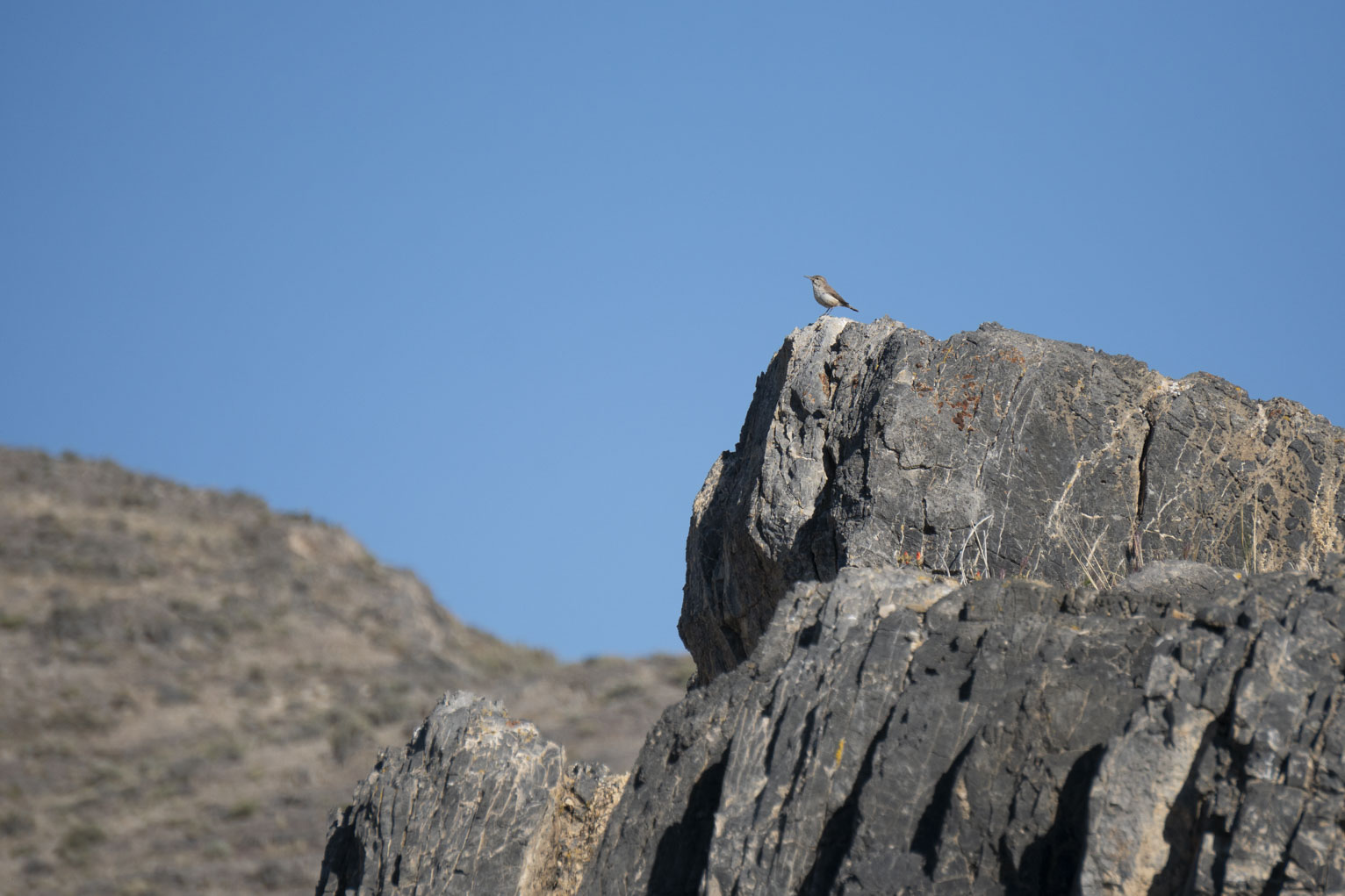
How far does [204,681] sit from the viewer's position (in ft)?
123

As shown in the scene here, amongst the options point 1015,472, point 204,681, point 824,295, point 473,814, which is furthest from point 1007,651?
point 204,681

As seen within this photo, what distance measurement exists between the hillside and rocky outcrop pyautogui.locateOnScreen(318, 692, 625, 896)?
61.4ft

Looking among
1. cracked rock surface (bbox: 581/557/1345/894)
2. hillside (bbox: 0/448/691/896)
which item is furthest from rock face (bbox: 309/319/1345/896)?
hillside (bbox: 0/448/691/896)

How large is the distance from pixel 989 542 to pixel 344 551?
43.2 metres

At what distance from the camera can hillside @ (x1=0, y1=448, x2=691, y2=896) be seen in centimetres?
2795

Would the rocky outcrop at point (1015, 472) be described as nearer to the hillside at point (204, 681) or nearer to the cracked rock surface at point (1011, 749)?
the cracked rock surface at point (1011, 749)

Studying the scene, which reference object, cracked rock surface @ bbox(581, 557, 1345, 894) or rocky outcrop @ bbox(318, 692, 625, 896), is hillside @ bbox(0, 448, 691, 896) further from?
cracked rock surface @ bbox(581, 557, 1345, 894)

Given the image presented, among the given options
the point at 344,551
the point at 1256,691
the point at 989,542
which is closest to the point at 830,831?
the point at 1256,691

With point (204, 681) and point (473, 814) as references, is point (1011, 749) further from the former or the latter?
point (204, 681)

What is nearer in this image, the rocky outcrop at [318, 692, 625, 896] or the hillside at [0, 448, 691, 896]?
the rocky outcrop at [318, 692, 625, 896]

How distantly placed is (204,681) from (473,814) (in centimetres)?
3260

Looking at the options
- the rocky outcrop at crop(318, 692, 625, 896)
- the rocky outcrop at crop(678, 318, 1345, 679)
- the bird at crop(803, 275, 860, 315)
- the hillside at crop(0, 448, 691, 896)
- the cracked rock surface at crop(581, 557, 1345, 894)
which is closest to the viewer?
the cracked rock surface at crop(581, 557, 1345, 894)

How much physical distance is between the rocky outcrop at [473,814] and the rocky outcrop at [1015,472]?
2.88 meters

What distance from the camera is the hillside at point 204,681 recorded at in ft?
91.7
